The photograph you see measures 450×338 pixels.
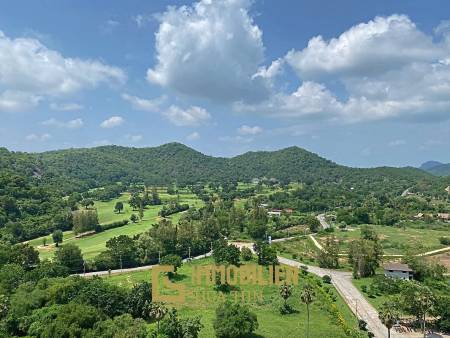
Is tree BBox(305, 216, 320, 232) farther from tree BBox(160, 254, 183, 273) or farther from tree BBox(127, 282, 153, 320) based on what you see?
tree BBox(127, 282, 153, 320)

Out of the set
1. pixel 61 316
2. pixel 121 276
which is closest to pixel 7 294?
pixel 61 316

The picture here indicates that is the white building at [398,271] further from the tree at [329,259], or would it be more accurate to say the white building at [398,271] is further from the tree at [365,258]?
the tree at [329,259]

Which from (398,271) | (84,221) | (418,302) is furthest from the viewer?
(84,221)

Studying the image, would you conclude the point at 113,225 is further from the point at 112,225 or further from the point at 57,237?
the point at 57,237

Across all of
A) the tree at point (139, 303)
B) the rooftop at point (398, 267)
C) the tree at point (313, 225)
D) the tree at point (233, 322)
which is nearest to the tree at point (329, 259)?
the rooftop at point (398, 267)

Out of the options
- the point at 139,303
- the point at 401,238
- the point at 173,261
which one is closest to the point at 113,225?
the point at 173,261
